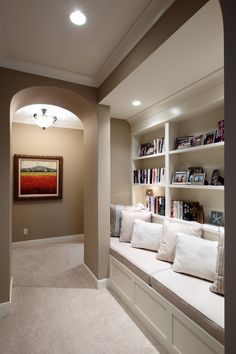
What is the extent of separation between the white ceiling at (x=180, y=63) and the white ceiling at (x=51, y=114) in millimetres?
1516

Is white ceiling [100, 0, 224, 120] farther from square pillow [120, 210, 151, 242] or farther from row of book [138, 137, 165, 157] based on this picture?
square pillow [120, 210, 151, 242]

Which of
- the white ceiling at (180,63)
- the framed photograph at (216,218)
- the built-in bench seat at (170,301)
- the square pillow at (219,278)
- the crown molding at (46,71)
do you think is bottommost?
the built-in bench seat at (170,301)

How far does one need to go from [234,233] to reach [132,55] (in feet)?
5.76

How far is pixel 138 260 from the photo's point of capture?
2297 mm

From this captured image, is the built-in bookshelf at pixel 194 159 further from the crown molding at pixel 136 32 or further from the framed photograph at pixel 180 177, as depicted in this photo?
the crown molding at pixel 136 32

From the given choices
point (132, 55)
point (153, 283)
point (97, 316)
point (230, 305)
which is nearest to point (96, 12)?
point (132, 55)

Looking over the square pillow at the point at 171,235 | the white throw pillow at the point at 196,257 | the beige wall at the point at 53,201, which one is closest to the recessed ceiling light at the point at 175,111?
the square pillow at the point at 171,235

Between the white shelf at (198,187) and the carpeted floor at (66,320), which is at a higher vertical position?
the white shelf at (198,187)

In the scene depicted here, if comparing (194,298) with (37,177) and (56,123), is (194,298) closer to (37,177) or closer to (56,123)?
(37,177)

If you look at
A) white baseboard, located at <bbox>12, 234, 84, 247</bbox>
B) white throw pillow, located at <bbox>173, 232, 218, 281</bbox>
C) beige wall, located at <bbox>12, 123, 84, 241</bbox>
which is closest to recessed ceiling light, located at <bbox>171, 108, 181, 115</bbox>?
white throw pillow, located at <bbox>173, 232, 218, 281</bbox>

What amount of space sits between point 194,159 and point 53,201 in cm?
331

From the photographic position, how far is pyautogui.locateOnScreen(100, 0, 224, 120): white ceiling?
1.38 meters

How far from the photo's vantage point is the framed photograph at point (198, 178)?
240 centimetres

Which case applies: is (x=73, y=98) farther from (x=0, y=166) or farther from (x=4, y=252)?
(x=4, y=252)
